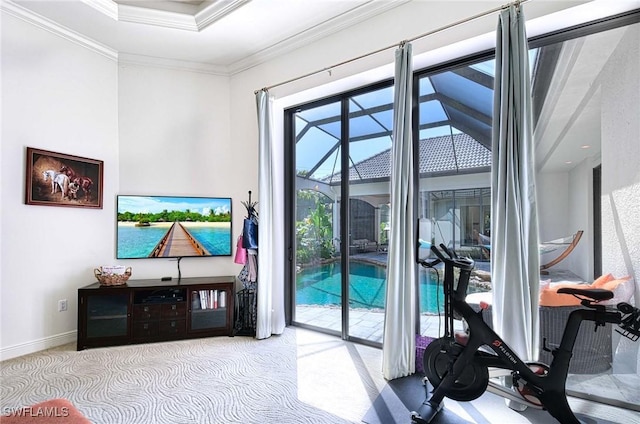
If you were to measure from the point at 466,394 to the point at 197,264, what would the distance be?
327 cm

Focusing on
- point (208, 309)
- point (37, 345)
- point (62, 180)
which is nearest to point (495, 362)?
point (208, 309)

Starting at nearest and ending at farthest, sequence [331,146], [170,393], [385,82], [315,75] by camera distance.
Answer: [170,393]
[385,82]
[315,75]
[331,146]

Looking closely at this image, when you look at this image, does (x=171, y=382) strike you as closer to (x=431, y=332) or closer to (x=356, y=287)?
(x=356, y=287)

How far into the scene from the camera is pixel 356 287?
3471mm

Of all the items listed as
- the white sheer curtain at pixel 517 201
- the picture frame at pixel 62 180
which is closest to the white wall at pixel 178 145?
the picture frame at pixel 62 180

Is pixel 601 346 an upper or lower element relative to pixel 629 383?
upper

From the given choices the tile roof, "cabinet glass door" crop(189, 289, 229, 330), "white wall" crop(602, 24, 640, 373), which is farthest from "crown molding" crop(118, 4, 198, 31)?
"white wall" crop(602, 24, 640, 373)

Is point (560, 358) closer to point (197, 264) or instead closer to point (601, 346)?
point (601, 346)

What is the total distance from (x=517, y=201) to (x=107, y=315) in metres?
3.93

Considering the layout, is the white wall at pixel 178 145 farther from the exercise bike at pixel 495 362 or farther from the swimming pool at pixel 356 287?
the exercise bike at pixel 495 362

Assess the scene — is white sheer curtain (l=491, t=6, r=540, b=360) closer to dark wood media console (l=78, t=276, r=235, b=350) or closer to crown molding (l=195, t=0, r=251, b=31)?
crown molding (l=195, t=0, r=251, b=31)

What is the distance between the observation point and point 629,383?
2.15m

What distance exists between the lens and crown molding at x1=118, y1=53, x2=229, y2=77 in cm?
395

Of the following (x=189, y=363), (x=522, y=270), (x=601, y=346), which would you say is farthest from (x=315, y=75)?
(x=601, y=346)
